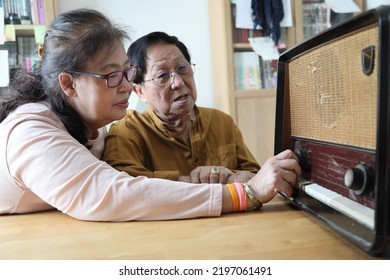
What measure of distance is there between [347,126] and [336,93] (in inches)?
2.6

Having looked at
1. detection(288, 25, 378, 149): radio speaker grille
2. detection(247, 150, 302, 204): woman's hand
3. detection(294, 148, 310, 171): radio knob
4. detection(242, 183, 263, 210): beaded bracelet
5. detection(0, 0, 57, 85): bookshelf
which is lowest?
detection(242, 183, 263, 210): beaded bracelet

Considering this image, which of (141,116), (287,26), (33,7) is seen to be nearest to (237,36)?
(287,26)

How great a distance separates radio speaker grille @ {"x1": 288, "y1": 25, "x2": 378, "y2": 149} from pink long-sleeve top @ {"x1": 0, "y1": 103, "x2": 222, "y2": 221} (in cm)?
24

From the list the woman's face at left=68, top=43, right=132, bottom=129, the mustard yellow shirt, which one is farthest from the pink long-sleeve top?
the mustard yellow shirt

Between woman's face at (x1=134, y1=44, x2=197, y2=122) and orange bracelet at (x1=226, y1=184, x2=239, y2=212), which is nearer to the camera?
orange bracelet at (x1=226, y1=184, x2=239, y2=212)

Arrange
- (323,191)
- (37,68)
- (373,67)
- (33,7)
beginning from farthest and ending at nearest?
(33,7), (37,68), (323,191), (373,67)

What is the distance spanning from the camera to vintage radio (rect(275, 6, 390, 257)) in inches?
18.2

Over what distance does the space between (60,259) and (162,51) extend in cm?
85

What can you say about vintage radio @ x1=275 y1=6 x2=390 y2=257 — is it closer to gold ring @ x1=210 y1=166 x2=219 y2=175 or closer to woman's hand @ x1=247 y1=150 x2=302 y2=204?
woman's hand @ x1=247 y1=150 x2=302 y2=204

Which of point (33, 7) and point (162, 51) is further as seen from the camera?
point (33, 7)

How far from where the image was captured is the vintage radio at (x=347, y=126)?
462 mm

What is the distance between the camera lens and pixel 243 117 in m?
2.53

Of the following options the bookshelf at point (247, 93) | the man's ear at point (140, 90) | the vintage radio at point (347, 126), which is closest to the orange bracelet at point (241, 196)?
the vintage radio at point (347, 126)

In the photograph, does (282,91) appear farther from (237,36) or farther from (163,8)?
(163,8)
